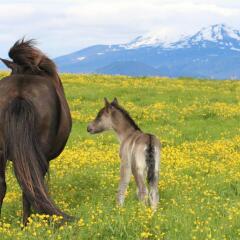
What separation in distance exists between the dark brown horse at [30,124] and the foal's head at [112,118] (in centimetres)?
225

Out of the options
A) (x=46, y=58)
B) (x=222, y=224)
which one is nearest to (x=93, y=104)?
(x=46, y=58)

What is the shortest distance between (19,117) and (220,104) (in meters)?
21.9

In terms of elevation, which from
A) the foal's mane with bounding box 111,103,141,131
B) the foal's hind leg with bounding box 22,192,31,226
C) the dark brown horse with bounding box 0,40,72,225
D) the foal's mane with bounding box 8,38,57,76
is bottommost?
the foal's hind leg with bounding box 22,192,31,226

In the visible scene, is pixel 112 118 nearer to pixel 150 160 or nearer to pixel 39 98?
pixel 150 160

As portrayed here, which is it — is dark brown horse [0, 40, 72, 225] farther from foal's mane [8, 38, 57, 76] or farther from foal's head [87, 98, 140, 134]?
foal's head [87, 98, 140, 134]

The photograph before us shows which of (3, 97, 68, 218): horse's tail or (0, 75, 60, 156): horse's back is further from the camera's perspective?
(0, 75, 60, 156): horse's back

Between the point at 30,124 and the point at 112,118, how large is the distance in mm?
3848

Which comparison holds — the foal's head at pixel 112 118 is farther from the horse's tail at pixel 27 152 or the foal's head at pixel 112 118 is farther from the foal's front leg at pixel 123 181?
the horse's tail at pixel 27 152

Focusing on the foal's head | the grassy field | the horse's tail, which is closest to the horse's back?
the horse's tail

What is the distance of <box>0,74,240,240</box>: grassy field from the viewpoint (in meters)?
8.27

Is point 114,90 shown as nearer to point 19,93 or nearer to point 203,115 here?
point 203,115

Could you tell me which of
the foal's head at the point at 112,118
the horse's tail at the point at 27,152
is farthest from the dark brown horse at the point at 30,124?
the foal's head at the point at 112,118

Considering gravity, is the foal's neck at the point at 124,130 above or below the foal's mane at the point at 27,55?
below

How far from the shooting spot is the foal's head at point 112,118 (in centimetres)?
1201
